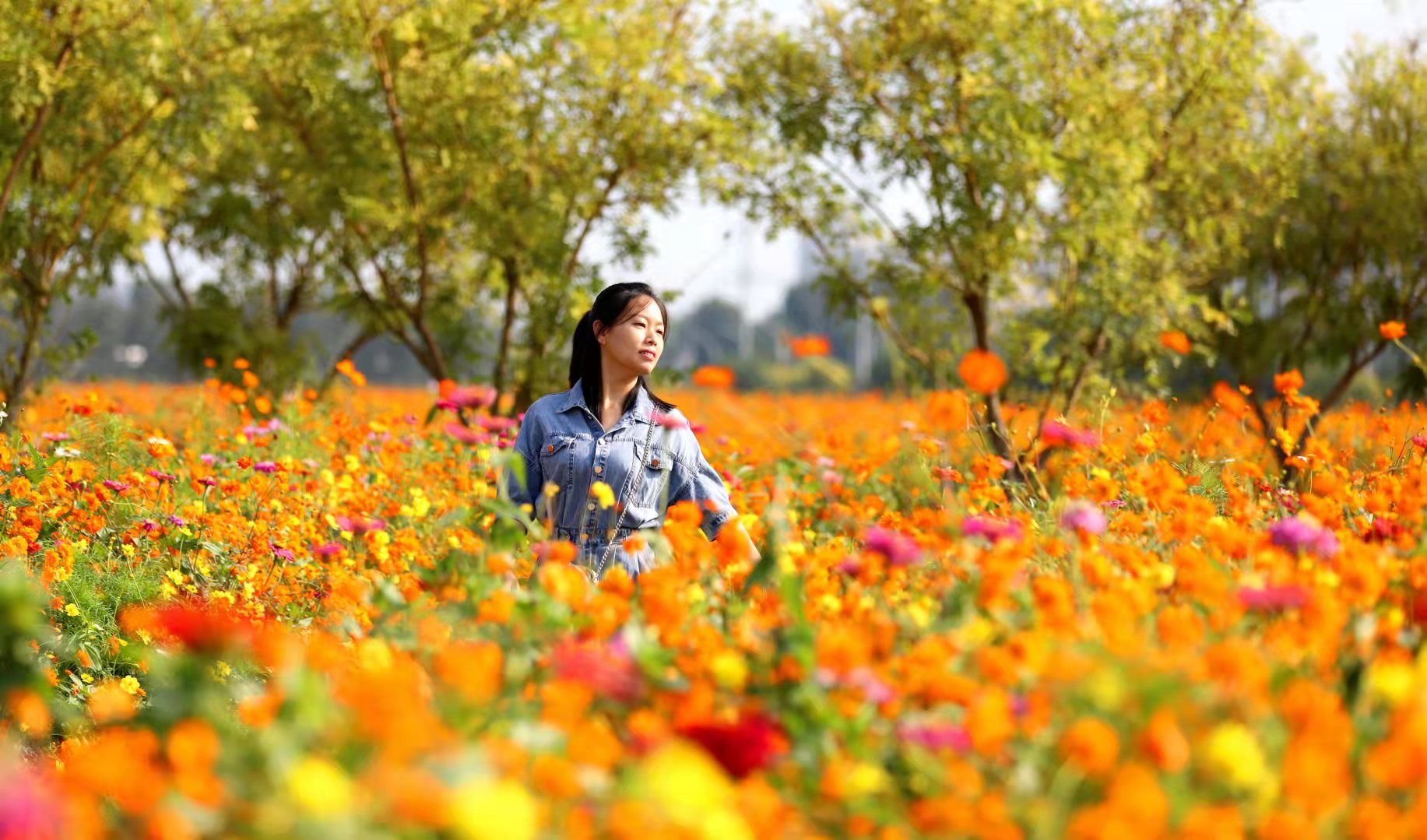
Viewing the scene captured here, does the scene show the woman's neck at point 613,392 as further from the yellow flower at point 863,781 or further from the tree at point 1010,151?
the tree at point 1010,151

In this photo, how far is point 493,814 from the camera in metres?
1.04

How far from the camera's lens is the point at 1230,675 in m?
1.54

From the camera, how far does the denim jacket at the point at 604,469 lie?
11.2ft

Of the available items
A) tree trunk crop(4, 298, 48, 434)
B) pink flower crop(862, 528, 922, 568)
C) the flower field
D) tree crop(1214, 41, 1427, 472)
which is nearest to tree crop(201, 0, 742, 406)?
tree trunk crop(4, 298, 48, 434)

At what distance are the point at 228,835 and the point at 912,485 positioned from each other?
16.9 feet

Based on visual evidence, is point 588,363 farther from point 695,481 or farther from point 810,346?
point 810,346

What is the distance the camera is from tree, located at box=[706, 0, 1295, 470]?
759 cm

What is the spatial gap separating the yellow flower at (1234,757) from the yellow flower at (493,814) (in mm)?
662

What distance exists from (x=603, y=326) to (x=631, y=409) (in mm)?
235

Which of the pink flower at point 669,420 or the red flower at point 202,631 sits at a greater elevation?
the pink flower at point 669,420

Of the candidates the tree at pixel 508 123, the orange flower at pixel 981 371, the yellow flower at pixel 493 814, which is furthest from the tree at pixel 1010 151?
the yellow flower at pixel 493 814

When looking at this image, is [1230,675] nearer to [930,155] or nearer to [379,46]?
[930,155]

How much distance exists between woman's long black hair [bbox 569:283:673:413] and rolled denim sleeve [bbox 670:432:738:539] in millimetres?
145

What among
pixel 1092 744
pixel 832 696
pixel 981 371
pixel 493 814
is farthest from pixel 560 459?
pixel 493 814
